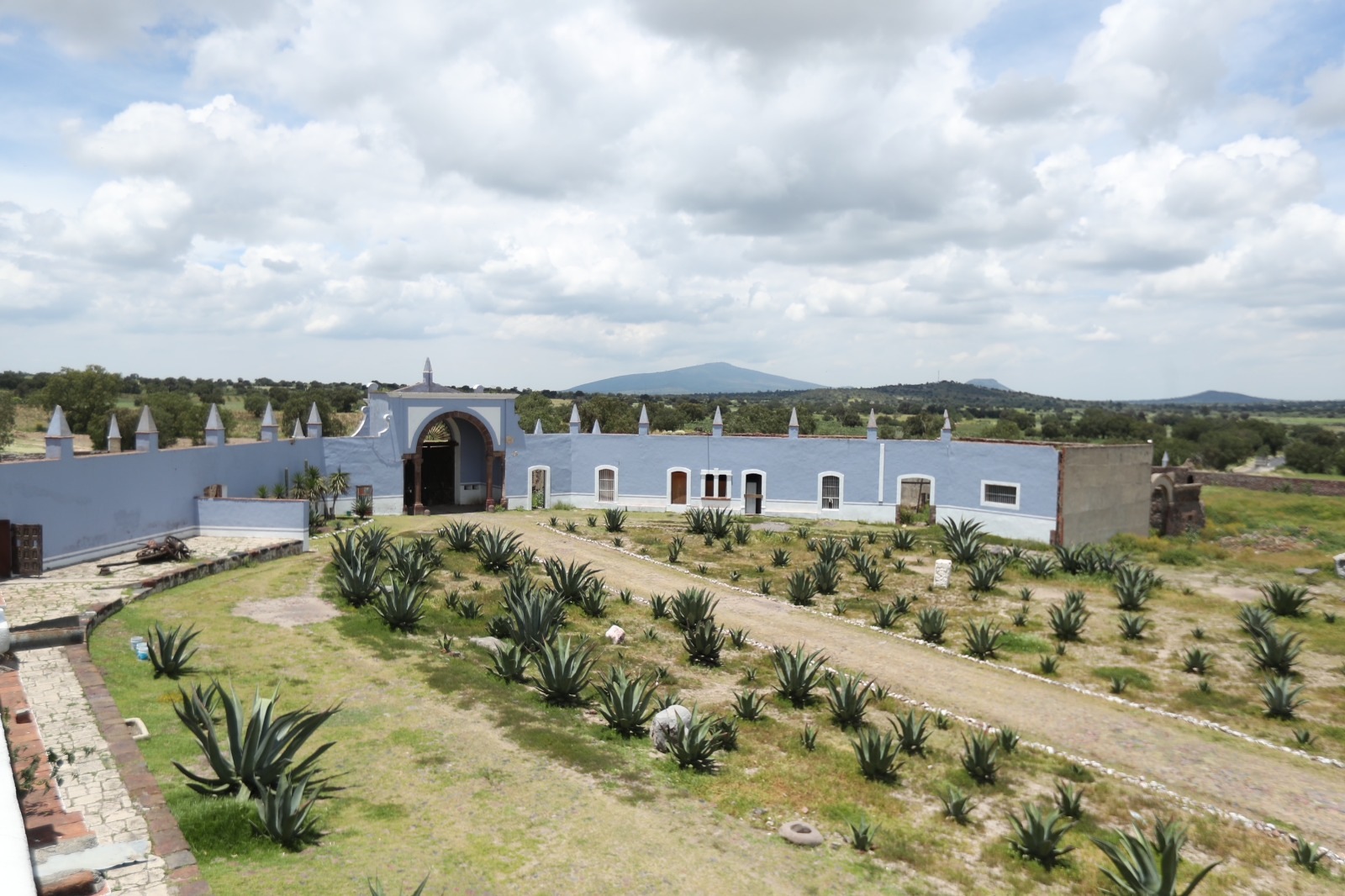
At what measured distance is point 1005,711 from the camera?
484 inches

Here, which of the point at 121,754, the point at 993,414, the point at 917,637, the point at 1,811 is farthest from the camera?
the point at 993,414

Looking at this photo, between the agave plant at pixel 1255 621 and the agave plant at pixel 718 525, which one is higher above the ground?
the agave plant at pixel 718 525

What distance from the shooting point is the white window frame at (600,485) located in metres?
31.1

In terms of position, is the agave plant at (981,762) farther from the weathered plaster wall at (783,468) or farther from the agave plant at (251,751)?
the weathered plaster wall at (783,468)

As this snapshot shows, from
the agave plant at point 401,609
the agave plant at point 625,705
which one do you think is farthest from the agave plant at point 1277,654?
the agave plant at point 401,609

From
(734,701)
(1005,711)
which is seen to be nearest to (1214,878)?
(1005,711)

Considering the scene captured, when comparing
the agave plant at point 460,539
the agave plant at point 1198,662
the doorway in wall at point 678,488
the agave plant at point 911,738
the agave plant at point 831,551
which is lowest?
the agave plant at point 1198,662

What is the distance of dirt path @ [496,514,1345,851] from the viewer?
392 inches

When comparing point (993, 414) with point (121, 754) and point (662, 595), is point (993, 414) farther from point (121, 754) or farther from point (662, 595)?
point (121, 754)

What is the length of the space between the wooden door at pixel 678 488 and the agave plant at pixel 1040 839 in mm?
22959

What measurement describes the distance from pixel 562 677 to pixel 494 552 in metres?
8.49

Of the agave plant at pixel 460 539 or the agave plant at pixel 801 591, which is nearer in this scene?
the agave plant at pixel 801 591

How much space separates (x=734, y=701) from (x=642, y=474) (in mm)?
19358

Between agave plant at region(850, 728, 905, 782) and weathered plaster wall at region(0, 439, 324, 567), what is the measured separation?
663 inches
